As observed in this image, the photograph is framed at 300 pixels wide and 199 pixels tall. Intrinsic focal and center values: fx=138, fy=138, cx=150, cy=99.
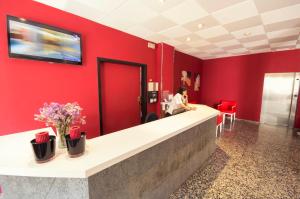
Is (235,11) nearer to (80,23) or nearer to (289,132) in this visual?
(80,23)

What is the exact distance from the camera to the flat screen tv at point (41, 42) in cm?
189

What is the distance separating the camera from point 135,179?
1197mm

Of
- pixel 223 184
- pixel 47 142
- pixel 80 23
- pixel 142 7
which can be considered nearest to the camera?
pixel 47 142

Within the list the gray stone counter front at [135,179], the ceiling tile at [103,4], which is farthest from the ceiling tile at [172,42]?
the gray stone counter front at [135,179]

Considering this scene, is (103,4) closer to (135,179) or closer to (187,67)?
(135,179)

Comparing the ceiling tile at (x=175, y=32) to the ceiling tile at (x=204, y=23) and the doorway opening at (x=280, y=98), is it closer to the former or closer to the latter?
the ceiling tile at (x=204, y=23)

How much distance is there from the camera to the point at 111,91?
319 cm

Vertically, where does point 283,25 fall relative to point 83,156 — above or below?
above

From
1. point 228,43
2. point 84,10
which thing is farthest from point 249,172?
point 84,10

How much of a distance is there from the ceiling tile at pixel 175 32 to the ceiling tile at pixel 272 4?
1.31m

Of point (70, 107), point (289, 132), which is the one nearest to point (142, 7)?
point (70, 107)

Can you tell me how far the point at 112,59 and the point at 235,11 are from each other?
2.46 meters

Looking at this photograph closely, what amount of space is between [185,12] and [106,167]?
102 inches

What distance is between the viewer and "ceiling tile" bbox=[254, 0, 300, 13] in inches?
80.5
